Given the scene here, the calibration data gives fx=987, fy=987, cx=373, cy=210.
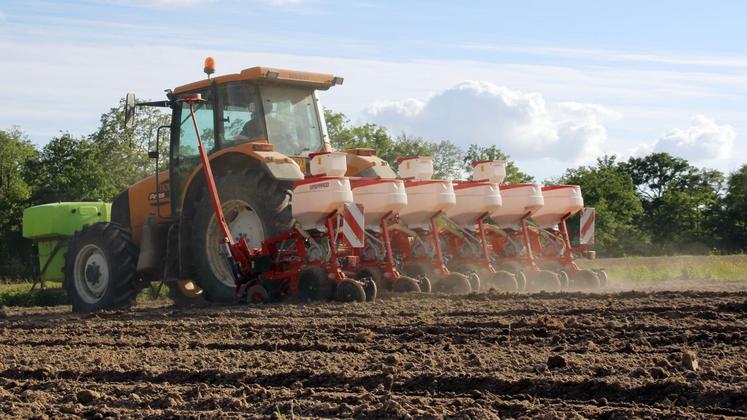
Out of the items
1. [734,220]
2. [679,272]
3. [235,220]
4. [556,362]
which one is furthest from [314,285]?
[734,220]

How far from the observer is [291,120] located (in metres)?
11.2

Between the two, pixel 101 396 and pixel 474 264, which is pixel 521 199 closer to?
pixel 474 264

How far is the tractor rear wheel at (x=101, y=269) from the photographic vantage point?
11.4 meters

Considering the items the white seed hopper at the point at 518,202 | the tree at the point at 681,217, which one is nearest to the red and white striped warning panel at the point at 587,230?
the white seed hopper at the point at 518,202

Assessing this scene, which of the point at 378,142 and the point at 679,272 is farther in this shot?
the point at 378,142

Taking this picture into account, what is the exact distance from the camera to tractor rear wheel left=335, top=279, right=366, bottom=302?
955 cm

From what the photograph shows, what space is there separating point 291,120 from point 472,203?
2592mm

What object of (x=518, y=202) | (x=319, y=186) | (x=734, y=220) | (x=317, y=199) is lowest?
(x=734, y=220)

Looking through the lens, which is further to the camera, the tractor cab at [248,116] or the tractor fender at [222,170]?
the tractor cab at [248,116]

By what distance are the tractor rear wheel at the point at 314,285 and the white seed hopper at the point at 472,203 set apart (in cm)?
299

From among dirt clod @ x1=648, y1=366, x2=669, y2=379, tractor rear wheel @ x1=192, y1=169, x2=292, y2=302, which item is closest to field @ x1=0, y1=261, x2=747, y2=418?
dirt clod @ x1=648, y1=366, x2=669, y2=379

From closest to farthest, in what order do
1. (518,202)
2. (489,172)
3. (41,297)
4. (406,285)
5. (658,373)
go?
(658,373) < (406,285) < (518,202) < (489,172) < (41,297)

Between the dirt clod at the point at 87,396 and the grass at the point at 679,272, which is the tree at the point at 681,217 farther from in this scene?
the dirt clod at the point at 87,396

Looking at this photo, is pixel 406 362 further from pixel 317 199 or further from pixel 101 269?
pixel 101 269
